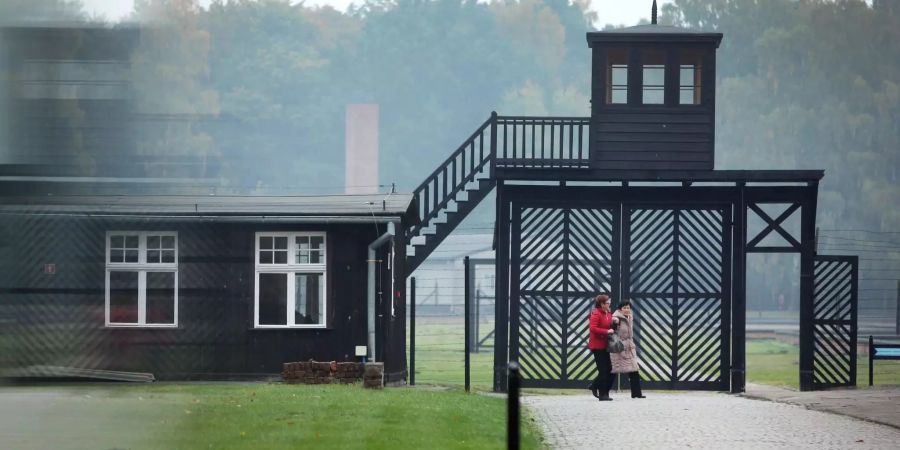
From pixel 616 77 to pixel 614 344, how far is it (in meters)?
7.90

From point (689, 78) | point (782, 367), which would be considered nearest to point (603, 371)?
point (689, 78)

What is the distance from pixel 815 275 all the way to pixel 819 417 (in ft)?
32.2

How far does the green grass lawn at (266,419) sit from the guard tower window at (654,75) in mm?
9582

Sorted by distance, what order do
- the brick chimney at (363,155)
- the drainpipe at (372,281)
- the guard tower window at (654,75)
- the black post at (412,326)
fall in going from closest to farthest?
the drainpipe at (372,281) < the black post at (412,326) < the brick chimney at (363,155) < the guard tower window at (654,75)

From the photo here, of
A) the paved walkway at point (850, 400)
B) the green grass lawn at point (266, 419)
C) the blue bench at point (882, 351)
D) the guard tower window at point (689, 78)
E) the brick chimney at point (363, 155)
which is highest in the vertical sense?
the guard tower window at point (689, 78)

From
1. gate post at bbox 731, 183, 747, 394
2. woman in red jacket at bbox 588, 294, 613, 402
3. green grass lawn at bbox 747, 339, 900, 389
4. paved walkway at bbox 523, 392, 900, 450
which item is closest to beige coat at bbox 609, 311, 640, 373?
woman in red jacket at bbox 588, 294, 613, 402

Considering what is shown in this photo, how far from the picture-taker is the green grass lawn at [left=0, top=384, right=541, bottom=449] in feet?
38.8

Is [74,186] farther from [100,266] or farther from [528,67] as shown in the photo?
[528,67]

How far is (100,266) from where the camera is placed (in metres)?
11.6

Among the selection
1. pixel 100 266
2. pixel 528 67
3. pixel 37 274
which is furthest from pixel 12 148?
pixel 528 67

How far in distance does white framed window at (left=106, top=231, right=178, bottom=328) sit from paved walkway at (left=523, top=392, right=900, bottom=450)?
6.68 meters

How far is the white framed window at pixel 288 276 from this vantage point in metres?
28.4

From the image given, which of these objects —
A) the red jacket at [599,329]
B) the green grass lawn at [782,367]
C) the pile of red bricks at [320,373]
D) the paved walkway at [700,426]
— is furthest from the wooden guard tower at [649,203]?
the paved walkway at [700,426]

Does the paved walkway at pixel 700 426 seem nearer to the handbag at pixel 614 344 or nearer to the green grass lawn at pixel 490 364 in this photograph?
the handbag at pixel 614 344
